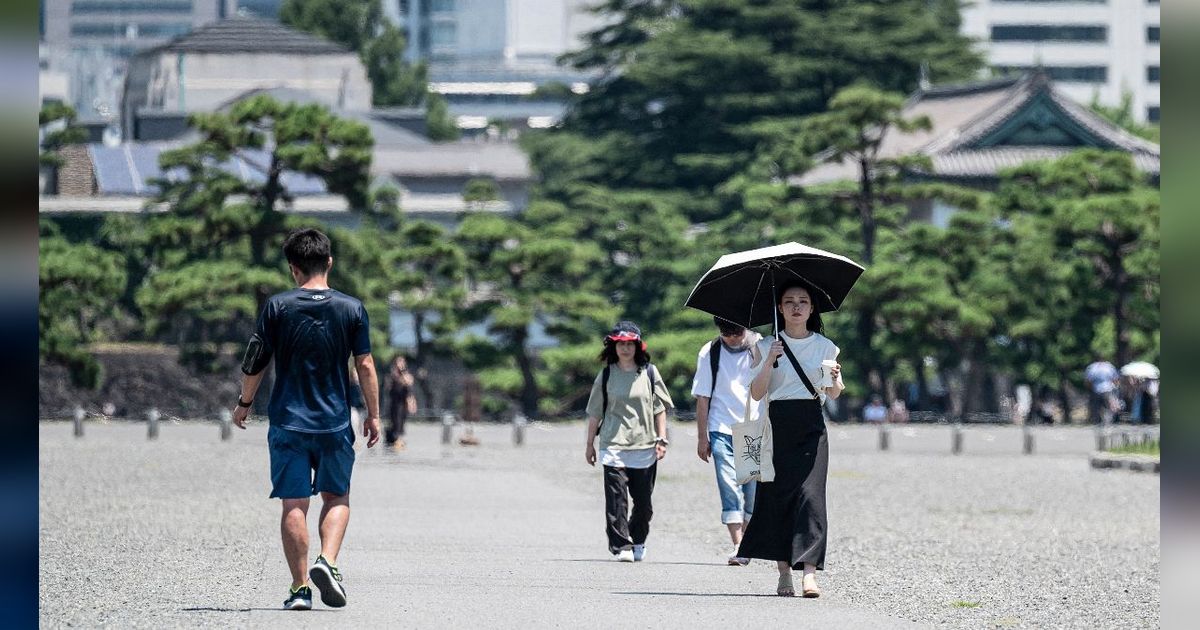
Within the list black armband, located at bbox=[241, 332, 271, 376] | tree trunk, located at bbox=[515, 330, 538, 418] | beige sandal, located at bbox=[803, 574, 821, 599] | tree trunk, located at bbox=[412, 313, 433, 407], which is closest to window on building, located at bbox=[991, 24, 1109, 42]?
tree trunk, located at bbox=[412, 313, 433, 407]

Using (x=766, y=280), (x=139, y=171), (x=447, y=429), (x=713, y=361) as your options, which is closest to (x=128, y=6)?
(x=139, y=171)

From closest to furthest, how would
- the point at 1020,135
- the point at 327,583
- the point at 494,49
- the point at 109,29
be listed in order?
1. the point at 327,583
2. the point at 1020,135
3. the point at 494,49
4. the point at 109,29

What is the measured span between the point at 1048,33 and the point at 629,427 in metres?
101

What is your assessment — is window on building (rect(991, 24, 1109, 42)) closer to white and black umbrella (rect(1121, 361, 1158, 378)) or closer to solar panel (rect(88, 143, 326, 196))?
solar panel (rect(88, 143, 326, 196))

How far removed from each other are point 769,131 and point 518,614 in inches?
1603

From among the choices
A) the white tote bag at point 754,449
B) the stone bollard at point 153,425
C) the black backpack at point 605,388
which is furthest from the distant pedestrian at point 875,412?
the white tote bag at point 754,449

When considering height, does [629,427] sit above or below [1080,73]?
below

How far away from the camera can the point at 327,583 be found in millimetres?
9141

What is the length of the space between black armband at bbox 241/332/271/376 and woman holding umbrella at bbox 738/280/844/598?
2.52 meters

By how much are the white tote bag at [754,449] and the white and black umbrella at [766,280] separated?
1.80 feet

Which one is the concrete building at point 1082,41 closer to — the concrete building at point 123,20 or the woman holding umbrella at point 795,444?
the concrete building at point 123,20

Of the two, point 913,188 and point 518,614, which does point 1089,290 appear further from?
point 518,614

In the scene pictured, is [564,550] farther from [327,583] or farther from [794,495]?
[327,583]

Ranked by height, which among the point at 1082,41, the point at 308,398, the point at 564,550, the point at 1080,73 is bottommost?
the point at 564,550
